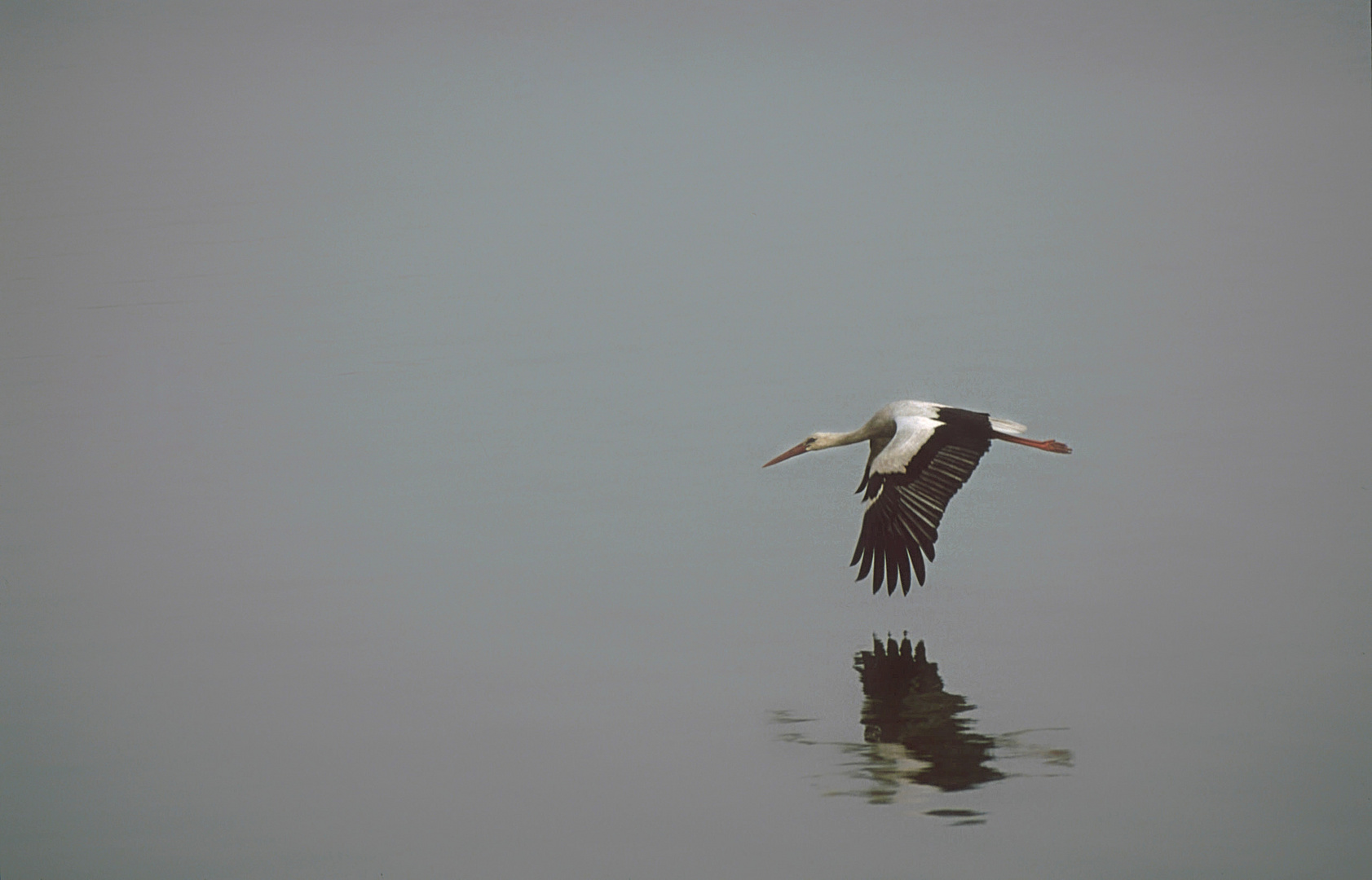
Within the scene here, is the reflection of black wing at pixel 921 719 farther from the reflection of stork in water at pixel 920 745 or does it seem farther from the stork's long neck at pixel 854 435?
the stork's long neck at pixel 854 435

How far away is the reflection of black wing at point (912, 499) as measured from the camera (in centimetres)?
633

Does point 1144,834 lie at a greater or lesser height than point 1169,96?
lesser

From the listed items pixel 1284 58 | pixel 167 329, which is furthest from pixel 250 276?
pixel 1284 58

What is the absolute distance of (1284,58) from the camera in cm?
1301

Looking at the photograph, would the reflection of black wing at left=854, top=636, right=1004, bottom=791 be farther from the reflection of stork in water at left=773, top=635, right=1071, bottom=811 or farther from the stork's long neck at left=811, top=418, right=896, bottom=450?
the stork's long neck at left=811, top=418, right=896, bottom=450

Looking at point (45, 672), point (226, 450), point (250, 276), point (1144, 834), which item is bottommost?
point (1144, 834)

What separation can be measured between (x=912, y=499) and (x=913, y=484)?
3.0 inches

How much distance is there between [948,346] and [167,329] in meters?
4.95

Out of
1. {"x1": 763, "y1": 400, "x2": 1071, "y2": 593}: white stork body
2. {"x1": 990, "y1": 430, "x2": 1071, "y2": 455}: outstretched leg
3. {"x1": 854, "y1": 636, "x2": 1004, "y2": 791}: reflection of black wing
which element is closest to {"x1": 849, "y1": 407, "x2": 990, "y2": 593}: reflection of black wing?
{"x1": 763, "y1": 400, "x2": 1071, "y2": 593}: white stork body

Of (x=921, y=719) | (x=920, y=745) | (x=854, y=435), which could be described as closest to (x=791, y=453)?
(x=854, y=435)

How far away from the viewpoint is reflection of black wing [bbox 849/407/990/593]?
20.8 feet

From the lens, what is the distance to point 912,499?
6.44m

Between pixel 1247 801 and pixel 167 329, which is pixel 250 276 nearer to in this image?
pixel 167 329

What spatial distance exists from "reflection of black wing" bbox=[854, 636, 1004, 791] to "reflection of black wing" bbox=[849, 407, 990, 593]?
36 cm
